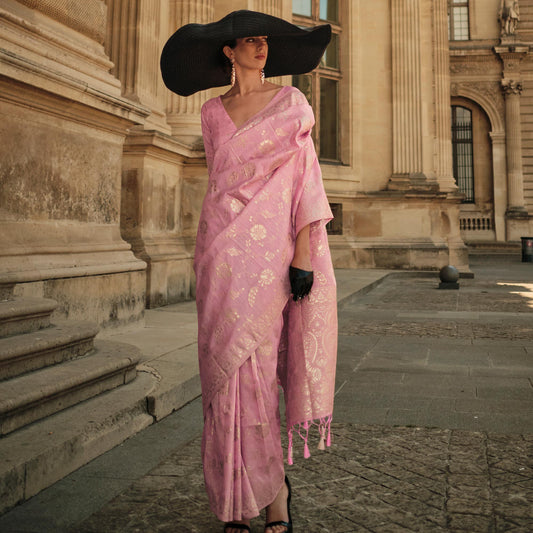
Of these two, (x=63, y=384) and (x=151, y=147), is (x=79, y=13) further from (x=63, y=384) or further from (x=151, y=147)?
(x=63, y=384)

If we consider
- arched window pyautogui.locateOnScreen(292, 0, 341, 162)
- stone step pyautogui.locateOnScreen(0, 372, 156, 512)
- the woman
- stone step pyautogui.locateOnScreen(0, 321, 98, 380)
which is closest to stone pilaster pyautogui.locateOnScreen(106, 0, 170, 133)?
stone step pyautogui.locateOnScreen(0, 321, 98, 380)

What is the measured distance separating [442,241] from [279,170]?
15.1m

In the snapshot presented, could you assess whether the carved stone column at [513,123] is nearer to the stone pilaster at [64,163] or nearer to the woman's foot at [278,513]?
the stone pilaster at [64,163]

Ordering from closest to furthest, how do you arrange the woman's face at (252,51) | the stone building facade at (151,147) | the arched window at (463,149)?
the woman's face at (252,51) < the stone building facade at (151,147) < the arched window at (463,149)

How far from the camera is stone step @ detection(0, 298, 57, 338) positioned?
3.32m

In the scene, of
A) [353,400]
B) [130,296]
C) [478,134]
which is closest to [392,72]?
[130,296]

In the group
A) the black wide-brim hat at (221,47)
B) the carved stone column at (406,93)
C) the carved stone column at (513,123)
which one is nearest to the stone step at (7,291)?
the black wide-brim hat at (221,47)

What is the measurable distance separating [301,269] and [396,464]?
1.14m

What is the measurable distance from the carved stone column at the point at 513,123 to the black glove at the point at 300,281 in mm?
33094

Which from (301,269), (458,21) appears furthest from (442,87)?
(301,269)

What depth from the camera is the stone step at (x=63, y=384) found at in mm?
2682

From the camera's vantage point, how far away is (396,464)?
9.07ft

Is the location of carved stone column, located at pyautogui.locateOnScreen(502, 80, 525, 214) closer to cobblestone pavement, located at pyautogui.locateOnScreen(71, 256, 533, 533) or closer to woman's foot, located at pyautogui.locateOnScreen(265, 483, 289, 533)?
cobblestone pavement, located at pyautogui.locateOnScreen(71, 256, 533, 533)

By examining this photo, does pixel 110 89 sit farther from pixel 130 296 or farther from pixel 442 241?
pixel 442 241
